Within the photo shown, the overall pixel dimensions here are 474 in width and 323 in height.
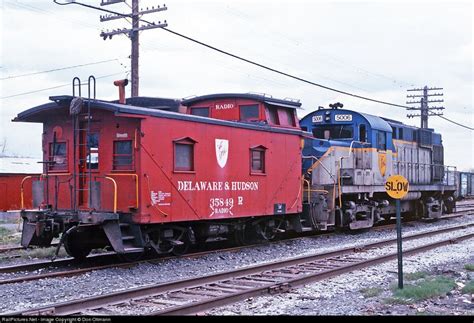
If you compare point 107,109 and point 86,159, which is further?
point 86,159

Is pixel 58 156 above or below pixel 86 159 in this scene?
above

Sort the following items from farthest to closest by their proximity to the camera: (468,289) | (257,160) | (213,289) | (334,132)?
1. (334,132)
2. (257,160)
3. (213,289)
4. (468,289)

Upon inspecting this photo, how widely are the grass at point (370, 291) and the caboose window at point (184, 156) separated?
5182 mm

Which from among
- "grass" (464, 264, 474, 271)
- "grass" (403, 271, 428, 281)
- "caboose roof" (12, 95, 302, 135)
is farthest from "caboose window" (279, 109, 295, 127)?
"grass" (403, 271, 428, 281)

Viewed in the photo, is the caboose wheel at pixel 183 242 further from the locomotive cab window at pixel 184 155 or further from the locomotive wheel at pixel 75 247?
the locomotive wheel at pixel 75 247

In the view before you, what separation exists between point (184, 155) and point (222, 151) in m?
1.20

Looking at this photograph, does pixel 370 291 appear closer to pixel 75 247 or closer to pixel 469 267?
pixel 469 267

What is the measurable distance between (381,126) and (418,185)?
434cm

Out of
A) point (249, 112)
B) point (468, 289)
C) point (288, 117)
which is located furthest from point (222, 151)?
point (468, 289)

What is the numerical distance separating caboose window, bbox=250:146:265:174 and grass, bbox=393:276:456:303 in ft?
19.9

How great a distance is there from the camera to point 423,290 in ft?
28.6

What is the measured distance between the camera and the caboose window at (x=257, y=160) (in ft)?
48.8

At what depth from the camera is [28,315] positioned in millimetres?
7000

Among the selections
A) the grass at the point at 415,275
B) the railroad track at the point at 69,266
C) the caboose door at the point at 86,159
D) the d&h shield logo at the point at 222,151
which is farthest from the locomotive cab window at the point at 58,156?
the grass at the point at 415,275
